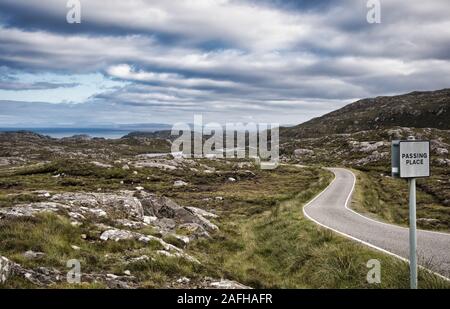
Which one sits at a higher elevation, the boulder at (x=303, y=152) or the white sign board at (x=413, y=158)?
the white sign board at (x=413, y=158)

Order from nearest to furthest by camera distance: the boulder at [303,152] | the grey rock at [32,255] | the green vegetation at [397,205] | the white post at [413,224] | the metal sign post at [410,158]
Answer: the metal sign post at [410,158] → the white post at [413,224] → the grey rock at [32,255] → the green vegetation at [397,205] → the boulder at [303,152]

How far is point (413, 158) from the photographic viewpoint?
28.1ft

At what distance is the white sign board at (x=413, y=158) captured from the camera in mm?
8508

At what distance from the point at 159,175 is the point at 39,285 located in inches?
2808

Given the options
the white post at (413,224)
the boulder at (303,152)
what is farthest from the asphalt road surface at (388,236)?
the boulder at (303,152)

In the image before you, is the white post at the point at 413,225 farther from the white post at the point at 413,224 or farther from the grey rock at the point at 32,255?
the grey rock at the point at 32,255

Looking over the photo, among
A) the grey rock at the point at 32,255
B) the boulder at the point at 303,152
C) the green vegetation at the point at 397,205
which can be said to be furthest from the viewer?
the boulder at the point at 303,152

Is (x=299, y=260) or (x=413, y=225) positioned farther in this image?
(x=299, y=260)

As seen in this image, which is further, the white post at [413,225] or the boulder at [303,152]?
the boulder at [303,152]

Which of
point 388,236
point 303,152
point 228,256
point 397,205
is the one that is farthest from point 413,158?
point 303,152

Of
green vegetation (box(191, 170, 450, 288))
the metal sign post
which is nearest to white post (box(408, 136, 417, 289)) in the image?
the metal sign post

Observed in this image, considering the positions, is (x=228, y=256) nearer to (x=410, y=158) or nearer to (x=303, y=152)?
(x=410, y=158)
